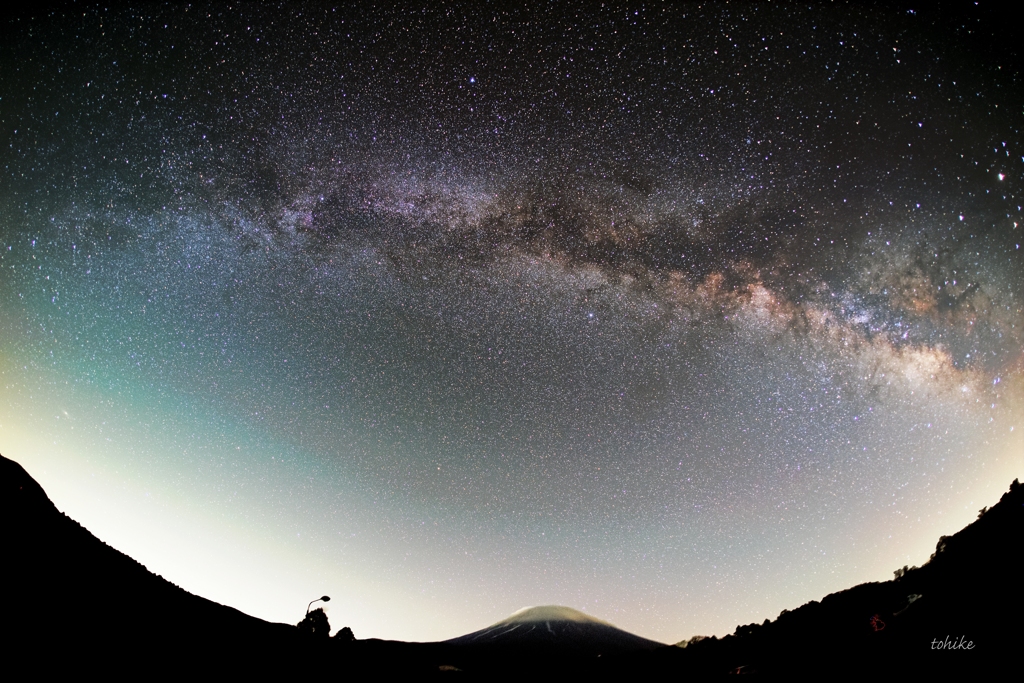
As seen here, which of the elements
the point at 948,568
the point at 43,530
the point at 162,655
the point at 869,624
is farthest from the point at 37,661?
the point at 948,568

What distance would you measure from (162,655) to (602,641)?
12214cm

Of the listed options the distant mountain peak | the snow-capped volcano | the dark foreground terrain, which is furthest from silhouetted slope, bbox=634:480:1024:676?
the distant mountain peak

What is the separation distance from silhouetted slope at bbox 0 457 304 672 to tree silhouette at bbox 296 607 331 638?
12.4 meters

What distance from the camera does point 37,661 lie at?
41.8 feet

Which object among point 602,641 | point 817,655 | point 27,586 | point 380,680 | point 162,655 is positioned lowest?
point 602,641

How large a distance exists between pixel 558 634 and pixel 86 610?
4892 inches

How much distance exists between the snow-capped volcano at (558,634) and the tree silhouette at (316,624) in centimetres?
7317

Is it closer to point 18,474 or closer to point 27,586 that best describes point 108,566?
point 18,474

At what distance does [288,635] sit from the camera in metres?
32.2

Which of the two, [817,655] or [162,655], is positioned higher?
[817,655]

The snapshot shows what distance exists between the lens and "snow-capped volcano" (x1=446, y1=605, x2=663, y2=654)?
355 feet

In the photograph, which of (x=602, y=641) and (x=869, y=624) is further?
(x=602, y=641)

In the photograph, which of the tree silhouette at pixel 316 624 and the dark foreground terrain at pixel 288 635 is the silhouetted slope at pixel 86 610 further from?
the tree silhouette at pixel 316 624

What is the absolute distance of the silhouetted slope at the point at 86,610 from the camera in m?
14.7
